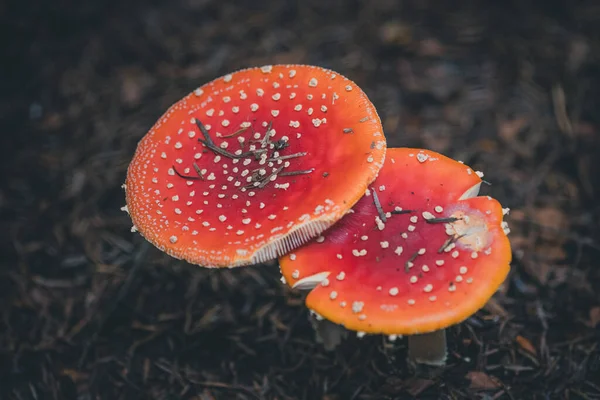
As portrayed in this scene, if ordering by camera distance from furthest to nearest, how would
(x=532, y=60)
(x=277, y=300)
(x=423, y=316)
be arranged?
(x=532, y=60) → (x=277, y=300) → (x=423, y=316)

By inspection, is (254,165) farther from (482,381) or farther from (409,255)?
(482,381)

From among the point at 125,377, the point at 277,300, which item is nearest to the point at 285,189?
the point at 277,300

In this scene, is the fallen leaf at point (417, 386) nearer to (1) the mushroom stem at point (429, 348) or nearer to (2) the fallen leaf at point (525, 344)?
(1) the mushroom stem at point (429, 348)

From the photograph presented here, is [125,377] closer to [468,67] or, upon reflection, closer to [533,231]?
[533,231]

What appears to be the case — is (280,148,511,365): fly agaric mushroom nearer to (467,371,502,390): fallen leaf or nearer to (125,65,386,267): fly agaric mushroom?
(125,65,386,267): fly agaric mushroom

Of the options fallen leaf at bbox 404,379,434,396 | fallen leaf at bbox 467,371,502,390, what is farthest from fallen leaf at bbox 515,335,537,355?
fallen leaf at bbox 404,379,434,396

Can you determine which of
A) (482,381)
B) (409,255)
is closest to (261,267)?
(409,255)

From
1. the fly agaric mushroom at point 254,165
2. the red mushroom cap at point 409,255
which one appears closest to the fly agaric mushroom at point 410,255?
the red mushroom cap at point 409,255
